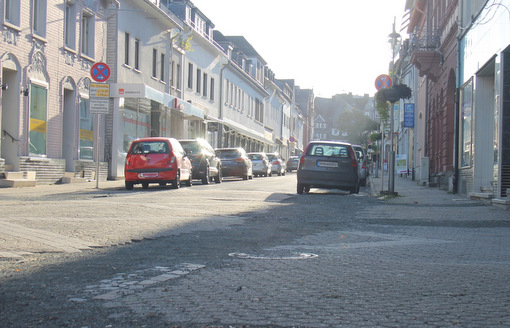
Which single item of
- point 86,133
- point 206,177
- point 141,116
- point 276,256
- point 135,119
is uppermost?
point 141,116

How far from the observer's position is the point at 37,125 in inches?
813

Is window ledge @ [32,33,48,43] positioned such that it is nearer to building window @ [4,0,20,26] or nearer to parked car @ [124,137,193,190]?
building window @ [4,0,20,26]

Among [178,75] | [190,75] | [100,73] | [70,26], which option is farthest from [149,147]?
[190,75]

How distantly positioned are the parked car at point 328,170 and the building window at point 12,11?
9.29 m

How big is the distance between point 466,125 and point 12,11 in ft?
44.2

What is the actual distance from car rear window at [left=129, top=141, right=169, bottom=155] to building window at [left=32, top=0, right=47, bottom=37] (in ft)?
17.0

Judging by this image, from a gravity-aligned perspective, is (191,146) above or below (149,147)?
above

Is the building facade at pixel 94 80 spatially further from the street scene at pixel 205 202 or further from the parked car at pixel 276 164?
the parked car at pixel 276 164

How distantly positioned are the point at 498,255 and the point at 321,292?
3159mm

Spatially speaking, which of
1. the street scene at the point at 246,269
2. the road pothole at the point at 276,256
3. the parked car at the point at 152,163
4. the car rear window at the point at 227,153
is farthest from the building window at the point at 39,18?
the road pothole at the point at 276,256

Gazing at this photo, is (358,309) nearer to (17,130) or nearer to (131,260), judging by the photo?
(131,260)

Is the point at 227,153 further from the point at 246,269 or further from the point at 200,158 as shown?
the point at 246,269

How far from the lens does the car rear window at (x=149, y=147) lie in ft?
62.6

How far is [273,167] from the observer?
42.7 metres
